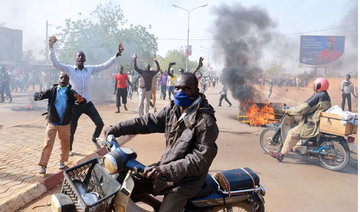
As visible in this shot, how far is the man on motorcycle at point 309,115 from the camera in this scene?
5277 millimetres

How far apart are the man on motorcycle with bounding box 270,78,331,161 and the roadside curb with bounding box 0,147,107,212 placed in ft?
12.5

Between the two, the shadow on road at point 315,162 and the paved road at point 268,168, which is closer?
the paved road at point 268,168

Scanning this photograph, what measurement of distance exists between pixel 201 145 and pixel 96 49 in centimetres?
2463

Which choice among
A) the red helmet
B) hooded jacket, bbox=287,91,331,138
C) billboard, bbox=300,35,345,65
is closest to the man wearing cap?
billboard, bbox=300,35,345,65

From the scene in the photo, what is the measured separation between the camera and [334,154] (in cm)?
510

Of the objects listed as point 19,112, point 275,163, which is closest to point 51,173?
point 275,163

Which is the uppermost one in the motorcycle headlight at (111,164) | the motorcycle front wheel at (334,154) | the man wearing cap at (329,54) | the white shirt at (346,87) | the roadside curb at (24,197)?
A: the man wearing cap at (329,54)

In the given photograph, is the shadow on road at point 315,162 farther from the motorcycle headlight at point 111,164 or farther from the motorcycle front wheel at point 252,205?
the motorcycle headlight at point 111,164

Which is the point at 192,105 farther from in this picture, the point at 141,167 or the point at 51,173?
the point at 51,173

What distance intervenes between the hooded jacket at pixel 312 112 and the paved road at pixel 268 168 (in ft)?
2.08

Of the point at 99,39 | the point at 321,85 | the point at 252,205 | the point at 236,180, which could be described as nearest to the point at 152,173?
the point at 236,180

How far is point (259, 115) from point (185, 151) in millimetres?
7744

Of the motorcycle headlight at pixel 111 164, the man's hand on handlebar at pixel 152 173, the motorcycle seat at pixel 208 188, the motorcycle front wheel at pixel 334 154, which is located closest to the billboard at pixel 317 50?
the motorcycle front wheel at pixel 334 154

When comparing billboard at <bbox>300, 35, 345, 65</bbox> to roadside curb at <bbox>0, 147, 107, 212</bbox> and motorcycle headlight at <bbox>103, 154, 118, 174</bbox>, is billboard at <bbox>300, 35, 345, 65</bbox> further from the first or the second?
motorcycle headlight at <bbox>103, 154, 118, 174</bbox>
